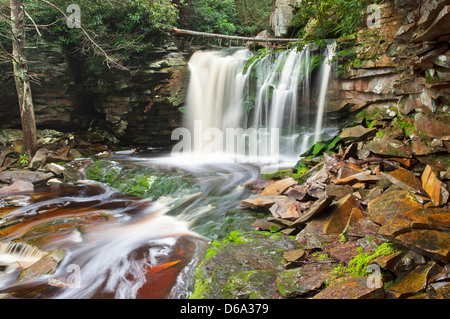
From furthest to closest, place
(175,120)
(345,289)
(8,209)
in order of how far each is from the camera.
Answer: (175,120)
(8,209)
(345,289)

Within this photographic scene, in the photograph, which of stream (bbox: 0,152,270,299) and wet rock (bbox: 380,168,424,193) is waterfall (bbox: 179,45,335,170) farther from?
wet rock (bbox: 380,168,424,193)

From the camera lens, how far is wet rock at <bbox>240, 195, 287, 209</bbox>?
5067mm

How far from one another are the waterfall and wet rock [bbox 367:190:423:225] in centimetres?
536

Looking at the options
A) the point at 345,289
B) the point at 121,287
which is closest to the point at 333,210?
the point at 345,289

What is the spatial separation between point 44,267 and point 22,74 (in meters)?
8.23

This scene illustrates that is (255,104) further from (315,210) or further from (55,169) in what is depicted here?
(55,169)

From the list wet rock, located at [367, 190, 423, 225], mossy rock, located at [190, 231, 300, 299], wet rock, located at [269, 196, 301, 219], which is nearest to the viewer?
mossy rock, located at [190, 231, 300, 299]

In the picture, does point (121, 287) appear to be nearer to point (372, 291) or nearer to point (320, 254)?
point (320, 254)

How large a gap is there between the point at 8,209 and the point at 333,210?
730 cm

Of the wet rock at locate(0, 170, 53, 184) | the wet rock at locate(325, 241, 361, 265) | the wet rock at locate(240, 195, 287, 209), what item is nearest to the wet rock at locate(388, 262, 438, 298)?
the wet rock at locate(325, 241, 361, 265)

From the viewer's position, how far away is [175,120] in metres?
12.2

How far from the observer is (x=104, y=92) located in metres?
12.0

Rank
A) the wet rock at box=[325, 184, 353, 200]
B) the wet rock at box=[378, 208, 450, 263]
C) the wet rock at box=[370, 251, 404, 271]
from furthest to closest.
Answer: the wet rock at box=[325, 184, 353, 200]
the wet rock at box=[370, 251, 404, 271]
the wet rock at box=[378, 208, 450, 263]
